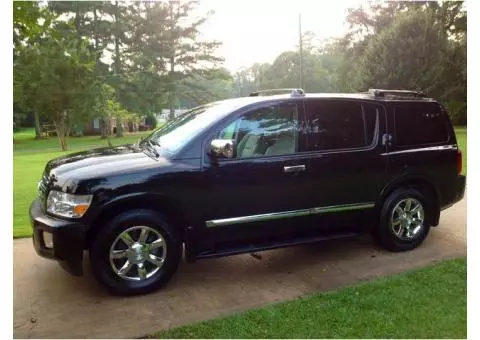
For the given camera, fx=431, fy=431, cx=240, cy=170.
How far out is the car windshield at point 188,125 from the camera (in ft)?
13.5

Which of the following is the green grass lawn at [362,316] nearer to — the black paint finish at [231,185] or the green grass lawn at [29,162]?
the black paint finish at [231,185]

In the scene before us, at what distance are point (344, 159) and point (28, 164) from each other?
1089 cm

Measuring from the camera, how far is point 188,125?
4.43 metres

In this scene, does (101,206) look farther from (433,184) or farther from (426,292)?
(433,184)

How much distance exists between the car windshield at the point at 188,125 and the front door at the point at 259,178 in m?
0.21

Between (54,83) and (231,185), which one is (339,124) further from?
(54,83)

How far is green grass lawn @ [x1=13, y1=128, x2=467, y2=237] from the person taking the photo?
6.45 meters

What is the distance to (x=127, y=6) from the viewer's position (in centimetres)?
2091

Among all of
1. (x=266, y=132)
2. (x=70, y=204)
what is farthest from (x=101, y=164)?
(x=266, y=132)

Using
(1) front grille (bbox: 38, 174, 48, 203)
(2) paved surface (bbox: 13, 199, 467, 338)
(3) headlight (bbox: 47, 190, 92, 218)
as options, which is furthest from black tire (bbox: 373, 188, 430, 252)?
(1) front grille (bbox: 38, 174, 48, 203)

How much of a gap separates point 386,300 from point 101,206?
97.9 inches

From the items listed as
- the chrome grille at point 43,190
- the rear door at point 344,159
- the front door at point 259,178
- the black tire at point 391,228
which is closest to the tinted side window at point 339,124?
the rear door at point 344,159

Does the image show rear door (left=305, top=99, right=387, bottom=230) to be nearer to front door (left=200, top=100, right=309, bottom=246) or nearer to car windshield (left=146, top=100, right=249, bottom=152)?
front door (left=200, top=100, right=309, bottom=246)

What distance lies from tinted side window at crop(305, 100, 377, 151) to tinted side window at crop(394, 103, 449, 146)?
36 centimetres
